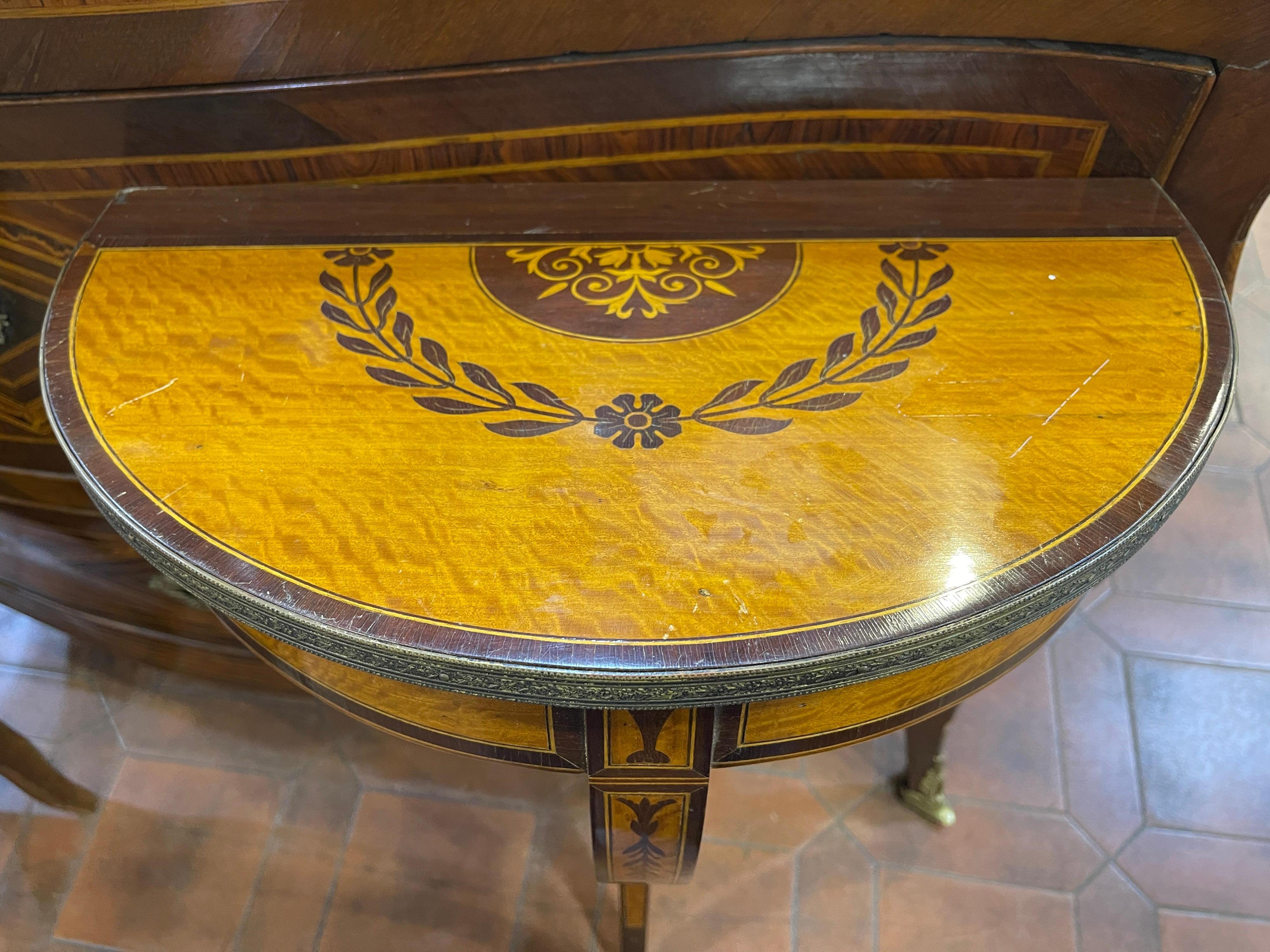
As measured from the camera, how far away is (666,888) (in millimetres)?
1183

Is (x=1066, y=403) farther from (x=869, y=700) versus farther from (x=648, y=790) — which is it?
(x=648, y=790)

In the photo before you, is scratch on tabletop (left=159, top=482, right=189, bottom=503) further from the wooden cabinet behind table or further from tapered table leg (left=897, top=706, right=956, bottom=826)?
tapered table leg (left=897, top=706, right=956, bottom=826)

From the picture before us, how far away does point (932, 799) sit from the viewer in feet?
4.00

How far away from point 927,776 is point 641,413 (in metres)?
0.75

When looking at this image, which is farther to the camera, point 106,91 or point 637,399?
point 106,91

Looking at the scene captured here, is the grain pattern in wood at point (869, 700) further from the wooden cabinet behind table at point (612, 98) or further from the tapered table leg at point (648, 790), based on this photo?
the wooden cabinet behind table at point (612, 98)

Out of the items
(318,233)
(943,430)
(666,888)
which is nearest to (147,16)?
(318,233)

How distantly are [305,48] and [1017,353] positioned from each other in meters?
0.64

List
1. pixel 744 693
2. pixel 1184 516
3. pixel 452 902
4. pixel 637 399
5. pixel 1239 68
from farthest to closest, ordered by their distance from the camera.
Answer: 1. pixel 1184 516
2. pixel 452 902
3. pixel 1239 68
4. pixel 637 399
5. pixel 744 693

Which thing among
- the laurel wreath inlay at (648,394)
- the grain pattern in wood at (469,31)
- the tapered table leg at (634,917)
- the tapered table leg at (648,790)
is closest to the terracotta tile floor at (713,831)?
the tapered table leg at (634,917)

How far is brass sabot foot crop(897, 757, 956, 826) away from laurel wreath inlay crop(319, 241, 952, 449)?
2.17 ft

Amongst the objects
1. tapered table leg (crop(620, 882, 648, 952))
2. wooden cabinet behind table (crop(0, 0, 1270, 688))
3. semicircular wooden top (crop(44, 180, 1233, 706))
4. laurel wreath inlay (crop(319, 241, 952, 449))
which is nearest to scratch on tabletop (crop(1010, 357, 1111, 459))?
semicircular wooden top (crop(44, 180, 1233, 706))

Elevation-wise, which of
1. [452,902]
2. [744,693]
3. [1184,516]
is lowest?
[452,902]

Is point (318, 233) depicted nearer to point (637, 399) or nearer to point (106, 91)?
point (106, 91)
